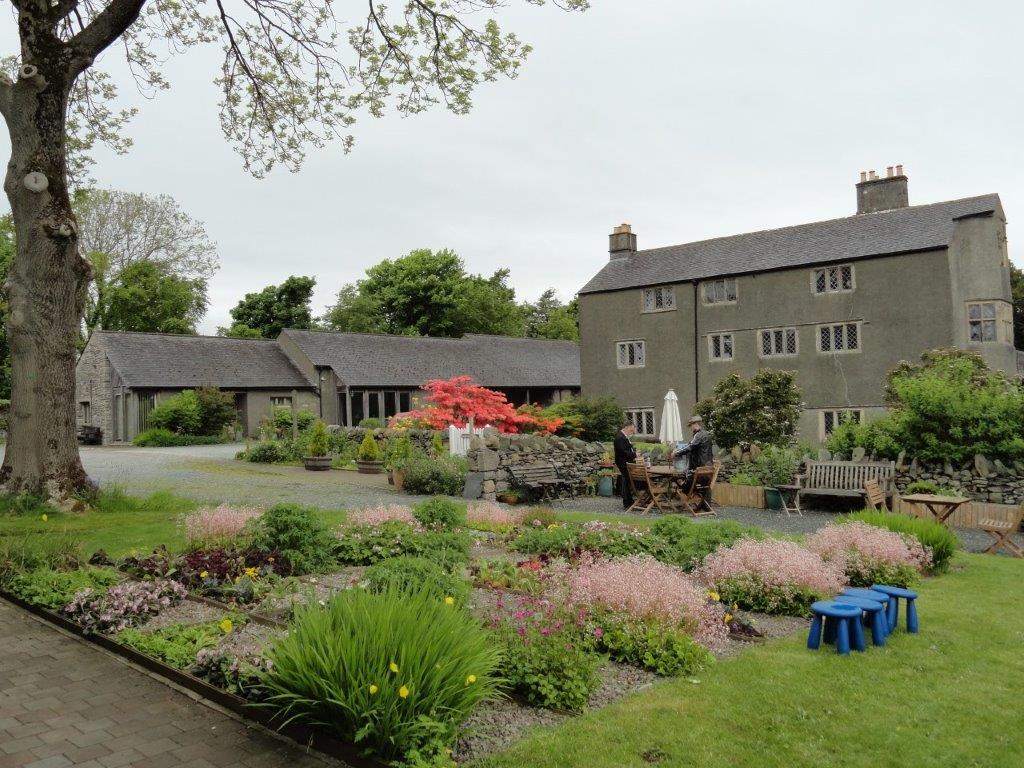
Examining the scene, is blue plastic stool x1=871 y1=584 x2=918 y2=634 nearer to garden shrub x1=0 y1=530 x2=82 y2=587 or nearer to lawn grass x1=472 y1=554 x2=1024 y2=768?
lawn grass x1=472 y1=554 x2=1024 y2=768

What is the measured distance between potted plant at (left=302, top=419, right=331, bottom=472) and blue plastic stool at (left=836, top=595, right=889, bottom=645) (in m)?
20.3

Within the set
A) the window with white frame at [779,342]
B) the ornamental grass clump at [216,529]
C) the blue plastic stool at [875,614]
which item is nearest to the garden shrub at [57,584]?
the ornamental grass clump at [216,529]

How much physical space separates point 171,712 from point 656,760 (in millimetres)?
3028

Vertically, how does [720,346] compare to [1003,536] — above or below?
above

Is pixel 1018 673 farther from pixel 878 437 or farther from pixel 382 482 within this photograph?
pixel 382 482

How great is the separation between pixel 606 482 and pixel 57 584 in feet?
42.5

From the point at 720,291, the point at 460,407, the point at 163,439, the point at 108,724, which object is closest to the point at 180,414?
the point at 163,439

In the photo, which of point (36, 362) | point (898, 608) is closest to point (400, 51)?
point (36, 362)

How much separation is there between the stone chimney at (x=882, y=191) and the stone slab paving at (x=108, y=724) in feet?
108

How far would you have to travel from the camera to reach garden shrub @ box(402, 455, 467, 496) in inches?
724

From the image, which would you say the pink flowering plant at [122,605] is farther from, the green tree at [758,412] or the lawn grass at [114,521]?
the green tree at [758,412]

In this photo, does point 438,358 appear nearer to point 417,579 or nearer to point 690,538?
point 690,538

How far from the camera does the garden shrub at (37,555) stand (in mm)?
8406

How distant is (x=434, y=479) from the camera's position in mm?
18516
